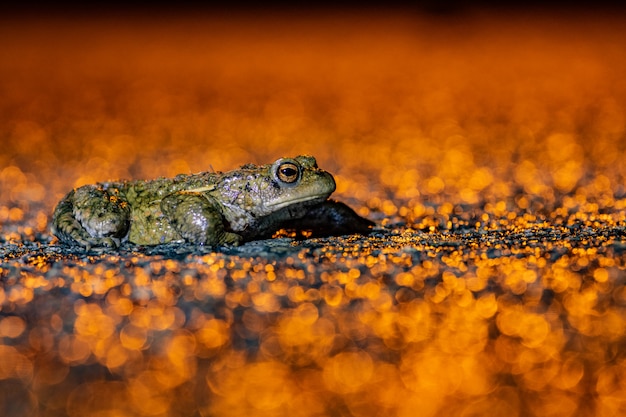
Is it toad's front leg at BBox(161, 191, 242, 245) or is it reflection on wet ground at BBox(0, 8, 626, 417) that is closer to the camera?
reflection on wet ground at BBox(0, 8, 626, 417)

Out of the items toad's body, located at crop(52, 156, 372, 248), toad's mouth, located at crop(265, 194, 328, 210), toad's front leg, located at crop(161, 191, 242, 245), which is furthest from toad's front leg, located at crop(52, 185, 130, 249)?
toad's mouth, located at crop(265, 194, 328, 210)

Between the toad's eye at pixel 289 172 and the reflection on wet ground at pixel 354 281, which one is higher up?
A: the toad's eye at pixel 289 172

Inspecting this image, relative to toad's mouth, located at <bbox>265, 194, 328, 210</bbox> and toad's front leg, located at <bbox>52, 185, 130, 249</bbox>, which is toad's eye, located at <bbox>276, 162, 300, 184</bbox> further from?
toad's front leg, located at <bbox>52, 185, 130, 249</bbox>

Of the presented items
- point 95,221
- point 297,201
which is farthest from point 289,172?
point 95,221

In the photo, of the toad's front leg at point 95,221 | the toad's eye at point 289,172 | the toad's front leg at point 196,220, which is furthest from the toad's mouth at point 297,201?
the toad's front leg at point 95,221

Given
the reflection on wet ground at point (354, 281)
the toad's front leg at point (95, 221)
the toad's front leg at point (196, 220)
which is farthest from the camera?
the toad's front leg at point (95, 221)

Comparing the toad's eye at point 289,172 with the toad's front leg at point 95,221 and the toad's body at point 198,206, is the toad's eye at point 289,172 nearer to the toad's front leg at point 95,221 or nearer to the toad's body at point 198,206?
the toad's body at point 198,206

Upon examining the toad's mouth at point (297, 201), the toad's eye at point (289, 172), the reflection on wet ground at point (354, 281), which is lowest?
the reflection on wet ground at point (354, 281)
